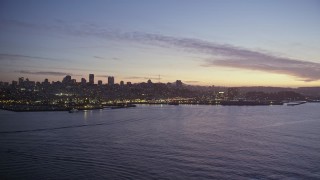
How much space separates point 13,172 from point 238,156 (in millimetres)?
7517

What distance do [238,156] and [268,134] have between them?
721cm

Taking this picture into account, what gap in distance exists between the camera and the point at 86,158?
36.8ft

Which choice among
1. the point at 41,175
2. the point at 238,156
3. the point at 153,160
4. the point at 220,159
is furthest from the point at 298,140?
the point at 41,175

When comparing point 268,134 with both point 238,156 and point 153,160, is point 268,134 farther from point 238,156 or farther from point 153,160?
point 153,160

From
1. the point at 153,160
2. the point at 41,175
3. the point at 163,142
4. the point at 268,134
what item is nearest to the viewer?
the point at 41,175

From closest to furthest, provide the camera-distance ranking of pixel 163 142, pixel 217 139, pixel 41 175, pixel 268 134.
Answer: pixel 41 175 → pixel 163 142 → pixel 217 139 → pixel 268 134

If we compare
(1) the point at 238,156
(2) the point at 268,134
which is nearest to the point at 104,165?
(1) the point at 238,156

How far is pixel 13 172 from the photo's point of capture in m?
9.16

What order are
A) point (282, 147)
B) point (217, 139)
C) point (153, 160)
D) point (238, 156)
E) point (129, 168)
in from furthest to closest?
1. point (217, 139)
2. point (282, 147)
3. point (238, 156)
4. point (153, 160)
5. point (129, 168)

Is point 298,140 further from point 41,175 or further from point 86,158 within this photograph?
point 41,175

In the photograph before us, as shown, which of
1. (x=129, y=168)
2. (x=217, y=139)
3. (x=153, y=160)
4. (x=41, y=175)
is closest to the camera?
(x=41, y=175)

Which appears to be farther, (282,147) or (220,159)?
(282,147)

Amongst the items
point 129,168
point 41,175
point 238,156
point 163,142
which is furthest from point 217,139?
point 41,175

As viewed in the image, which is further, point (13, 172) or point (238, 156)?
point (238, 156)
